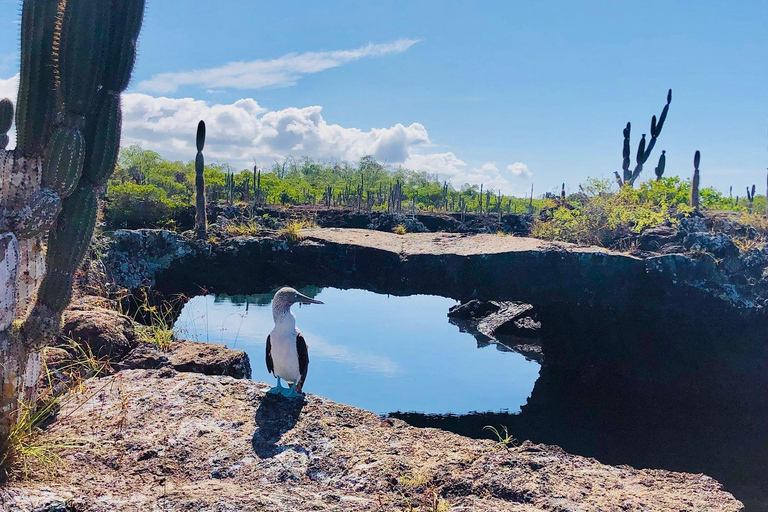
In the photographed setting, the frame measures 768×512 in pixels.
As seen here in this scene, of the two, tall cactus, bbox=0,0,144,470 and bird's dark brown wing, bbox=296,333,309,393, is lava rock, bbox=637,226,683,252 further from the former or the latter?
tall cactus, bbox=0,0,144,470

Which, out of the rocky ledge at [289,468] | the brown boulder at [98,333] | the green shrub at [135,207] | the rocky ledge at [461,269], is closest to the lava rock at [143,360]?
the brown boulder at [98,333]

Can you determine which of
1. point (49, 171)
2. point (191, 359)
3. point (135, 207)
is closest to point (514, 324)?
point (191, 359)

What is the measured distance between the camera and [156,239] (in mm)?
10922

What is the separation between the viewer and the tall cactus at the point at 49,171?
3.36 meters

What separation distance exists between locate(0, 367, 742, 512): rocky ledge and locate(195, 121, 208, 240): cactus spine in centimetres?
810

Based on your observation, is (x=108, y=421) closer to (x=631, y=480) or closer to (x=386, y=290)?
(x=631, y=480)

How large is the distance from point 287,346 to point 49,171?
2.08 m

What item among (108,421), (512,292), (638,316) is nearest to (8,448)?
(108,421)

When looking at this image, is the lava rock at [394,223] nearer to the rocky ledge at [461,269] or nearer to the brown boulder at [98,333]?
the rocky ledge at [461,269]

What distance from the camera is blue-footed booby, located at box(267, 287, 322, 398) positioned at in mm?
4566

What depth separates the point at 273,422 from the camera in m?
4.04

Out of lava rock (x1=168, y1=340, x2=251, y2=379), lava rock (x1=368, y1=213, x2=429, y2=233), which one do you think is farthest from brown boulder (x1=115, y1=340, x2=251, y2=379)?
lava rock (x1=368, y1=213, x2=429, y2=233)

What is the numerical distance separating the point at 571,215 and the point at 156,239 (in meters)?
9.72

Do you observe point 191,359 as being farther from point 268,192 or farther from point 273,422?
point 268,192
